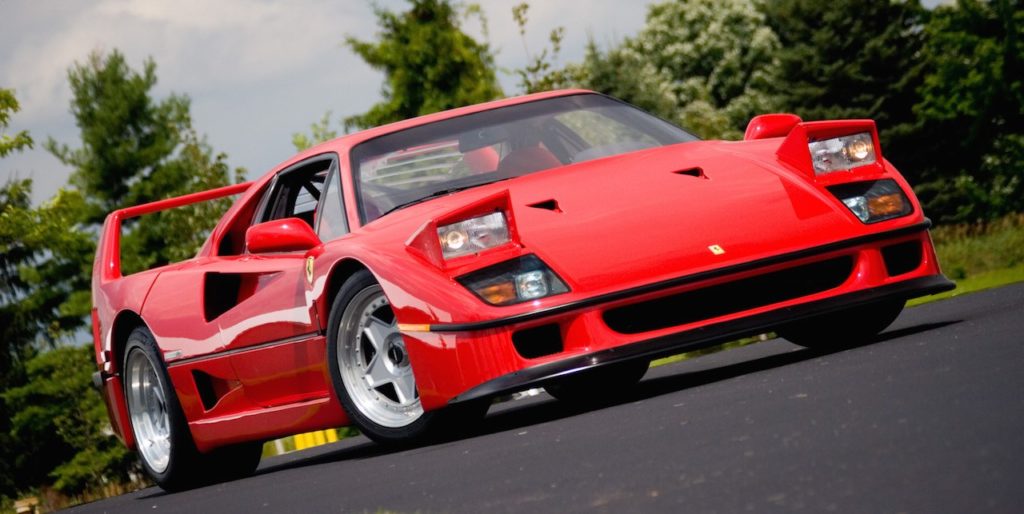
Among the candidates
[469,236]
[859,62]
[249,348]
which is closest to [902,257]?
[469,236]

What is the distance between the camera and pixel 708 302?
594 centimetres

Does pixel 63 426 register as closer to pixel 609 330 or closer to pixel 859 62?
pixel 859 62

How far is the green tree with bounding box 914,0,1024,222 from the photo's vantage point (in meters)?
47.9

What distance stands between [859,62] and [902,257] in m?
44.7

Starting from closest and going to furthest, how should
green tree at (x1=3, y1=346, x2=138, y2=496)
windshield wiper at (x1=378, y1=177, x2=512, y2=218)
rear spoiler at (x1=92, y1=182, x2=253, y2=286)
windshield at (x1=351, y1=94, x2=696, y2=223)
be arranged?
1. windshield wiper at (x1=378, y1=177, x2=512, y2=218)
2. windshield at (x1=351, y1=94, x2=696, y2=223)
3. rear spoiler at (x1=92, y1=182, x2=253, y2=286)
4. green tree at (x1=3, y1=346, x2=138, y2=496)

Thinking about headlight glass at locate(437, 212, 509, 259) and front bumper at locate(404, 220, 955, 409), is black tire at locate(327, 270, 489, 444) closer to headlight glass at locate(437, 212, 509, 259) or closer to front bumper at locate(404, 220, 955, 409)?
front bumper at locate(404, 220, 955, 409)

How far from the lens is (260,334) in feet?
22.9

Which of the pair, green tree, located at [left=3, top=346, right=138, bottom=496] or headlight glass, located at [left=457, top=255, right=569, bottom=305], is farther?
green tree, located at [left=3, top=346, right=138, bottom=496]

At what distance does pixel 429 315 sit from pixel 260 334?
54.4 inches

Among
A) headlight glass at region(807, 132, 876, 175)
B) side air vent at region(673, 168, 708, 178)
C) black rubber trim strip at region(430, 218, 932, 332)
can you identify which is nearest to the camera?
black rubber trim strip at region(430, 218, 932, 332)

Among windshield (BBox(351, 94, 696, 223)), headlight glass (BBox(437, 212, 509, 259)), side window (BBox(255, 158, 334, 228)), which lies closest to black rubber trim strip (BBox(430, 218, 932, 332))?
headlight glass (BBox(437, 212, 509, 259))

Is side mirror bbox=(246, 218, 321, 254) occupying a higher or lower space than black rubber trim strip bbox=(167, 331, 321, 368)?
higher

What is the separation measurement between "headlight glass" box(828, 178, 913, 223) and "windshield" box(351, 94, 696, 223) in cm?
107

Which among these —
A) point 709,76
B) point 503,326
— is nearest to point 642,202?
point 503,326
